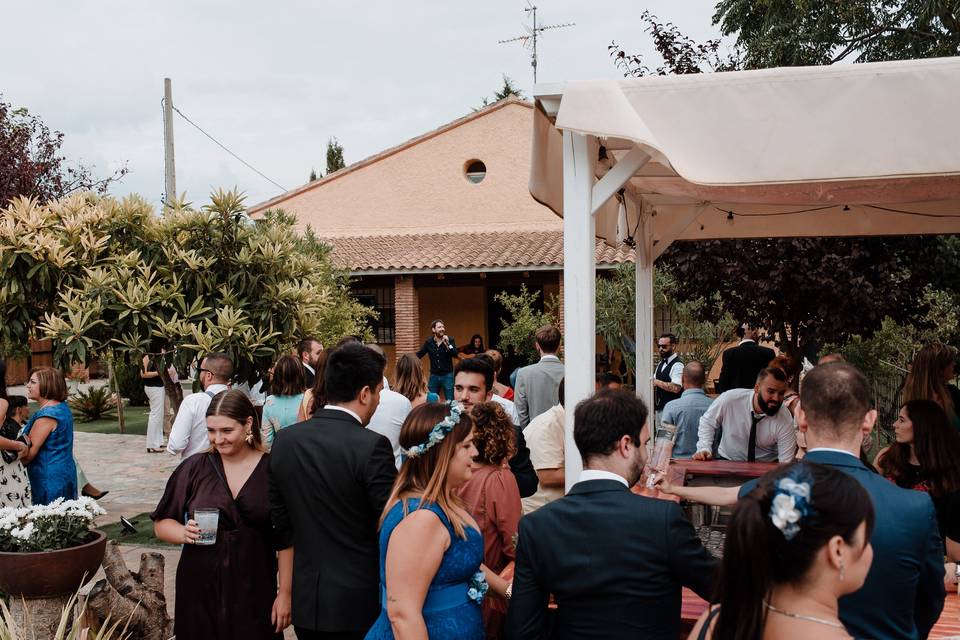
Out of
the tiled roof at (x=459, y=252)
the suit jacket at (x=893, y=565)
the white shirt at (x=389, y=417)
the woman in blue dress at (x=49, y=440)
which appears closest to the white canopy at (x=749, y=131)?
the white shirt at (x=389, y=417)

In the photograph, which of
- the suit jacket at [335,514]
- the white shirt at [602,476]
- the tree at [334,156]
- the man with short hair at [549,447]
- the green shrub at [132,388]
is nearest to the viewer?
the white shirt at [602,476]

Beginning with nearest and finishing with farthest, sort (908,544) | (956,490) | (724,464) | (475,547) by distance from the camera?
(908,544) → (475,547) → (956,490) → (724,464)

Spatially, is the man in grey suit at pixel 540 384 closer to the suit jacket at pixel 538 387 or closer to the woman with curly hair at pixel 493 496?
the suit jacket at pixel 538 387

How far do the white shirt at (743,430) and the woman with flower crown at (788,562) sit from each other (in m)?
4.33

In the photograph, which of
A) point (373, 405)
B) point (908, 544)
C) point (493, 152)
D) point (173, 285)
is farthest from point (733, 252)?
point (493, 152)

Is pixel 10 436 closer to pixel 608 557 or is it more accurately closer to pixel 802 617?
pixel 608 557

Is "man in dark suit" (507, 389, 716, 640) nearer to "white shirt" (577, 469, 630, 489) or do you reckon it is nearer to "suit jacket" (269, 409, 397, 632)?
"white shirt" (577, 469, 630, 489)

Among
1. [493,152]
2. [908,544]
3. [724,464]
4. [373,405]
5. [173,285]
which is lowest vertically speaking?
[724,464]

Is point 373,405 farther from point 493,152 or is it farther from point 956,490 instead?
point 493,152

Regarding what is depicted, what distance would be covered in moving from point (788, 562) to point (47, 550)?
424cm

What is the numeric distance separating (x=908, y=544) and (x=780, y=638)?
0.71 metres

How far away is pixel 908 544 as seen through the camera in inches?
90.3

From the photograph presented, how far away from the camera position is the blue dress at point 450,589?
2.82 m

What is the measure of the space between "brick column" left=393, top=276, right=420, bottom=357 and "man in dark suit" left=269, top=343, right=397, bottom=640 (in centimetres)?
1752
